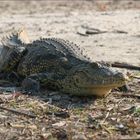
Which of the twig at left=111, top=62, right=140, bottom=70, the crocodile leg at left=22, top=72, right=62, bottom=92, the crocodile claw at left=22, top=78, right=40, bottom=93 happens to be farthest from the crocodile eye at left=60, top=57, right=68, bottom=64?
the twig at left=111, top=62, right=140, bottom=70

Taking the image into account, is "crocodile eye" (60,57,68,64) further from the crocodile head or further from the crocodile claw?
the crocodile claw

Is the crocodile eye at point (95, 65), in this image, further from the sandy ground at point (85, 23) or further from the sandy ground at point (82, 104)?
the sandy ground at point (85, 23)

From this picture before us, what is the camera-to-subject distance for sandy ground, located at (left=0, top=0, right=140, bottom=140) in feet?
20.4

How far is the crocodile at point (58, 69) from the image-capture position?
7293 millimetres

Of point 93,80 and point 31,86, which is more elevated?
point 93,80

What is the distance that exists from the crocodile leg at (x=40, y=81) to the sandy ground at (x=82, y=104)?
0.74ft

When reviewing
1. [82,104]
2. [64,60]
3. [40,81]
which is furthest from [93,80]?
[40,81]

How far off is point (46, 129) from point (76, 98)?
4.32ft

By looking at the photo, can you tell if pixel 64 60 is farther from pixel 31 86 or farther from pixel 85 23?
pixel 85 23

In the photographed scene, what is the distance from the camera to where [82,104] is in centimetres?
722

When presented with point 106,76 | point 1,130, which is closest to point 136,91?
point 106,76

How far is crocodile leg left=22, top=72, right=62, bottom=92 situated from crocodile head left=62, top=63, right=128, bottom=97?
0.23 m

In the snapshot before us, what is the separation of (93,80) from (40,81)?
1005mm

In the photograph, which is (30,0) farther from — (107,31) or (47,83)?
(47,83)
